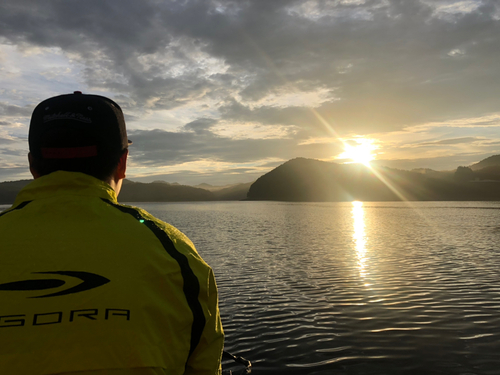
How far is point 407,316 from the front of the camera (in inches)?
576

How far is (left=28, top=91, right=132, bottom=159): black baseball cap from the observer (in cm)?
295

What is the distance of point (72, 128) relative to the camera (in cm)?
295

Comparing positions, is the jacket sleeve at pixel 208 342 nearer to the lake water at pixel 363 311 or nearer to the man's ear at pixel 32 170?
the man's ear at pixel 32 170

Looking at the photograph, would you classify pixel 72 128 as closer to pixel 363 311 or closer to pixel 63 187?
pixel 63 187

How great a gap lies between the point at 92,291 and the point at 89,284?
0.05 metres

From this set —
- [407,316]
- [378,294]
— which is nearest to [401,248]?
[378,294]

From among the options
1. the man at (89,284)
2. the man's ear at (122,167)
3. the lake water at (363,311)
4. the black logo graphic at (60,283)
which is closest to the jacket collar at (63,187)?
the man at (89,284)

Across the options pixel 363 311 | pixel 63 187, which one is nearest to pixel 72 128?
pixel 63 187

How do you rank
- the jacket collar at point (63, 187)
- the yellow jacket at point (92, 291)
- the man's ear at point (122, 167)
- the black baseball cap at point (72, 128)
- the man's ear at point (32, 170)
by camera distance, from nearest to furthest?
the yellow jacket at point (92, 291) < the jacket collar at point (63, 187) < the black baseball cap at point (72, 128) < the man's ear at point (32, 170) < the man's ear at point (122, 167)

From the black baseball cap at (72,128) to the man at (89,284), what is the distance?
12 millimetres

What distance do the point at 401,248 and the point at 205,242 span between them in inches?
796

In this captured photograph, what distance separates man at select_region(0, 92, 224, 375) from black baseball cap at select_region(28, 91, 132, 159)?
1cm

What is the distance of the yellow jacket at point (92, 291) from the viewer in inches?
89.4

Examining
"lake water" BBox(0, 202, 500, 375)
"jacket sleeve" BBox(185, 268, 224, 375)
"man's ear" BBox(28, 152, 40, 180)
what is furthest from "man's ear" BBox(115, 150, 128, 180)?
"lake water" BBox(0, 202, 500, 375)
